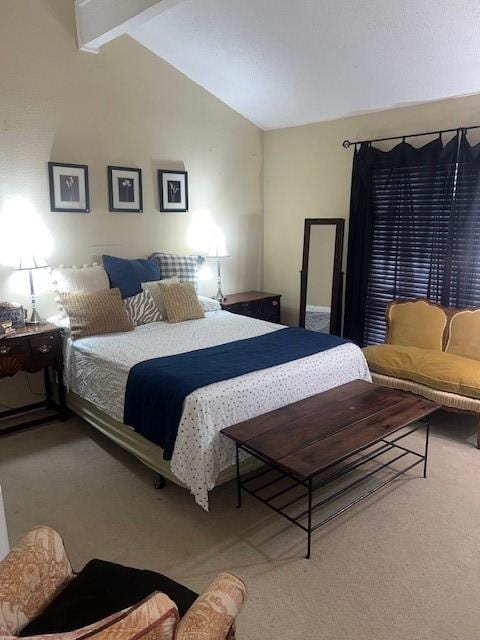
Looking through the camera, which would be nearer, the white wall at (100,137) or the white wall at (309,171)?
the white wall at (100,137)

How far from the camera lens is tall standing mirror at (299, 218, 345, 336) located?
4562 mm

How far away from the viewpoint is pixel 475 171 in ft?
11.8

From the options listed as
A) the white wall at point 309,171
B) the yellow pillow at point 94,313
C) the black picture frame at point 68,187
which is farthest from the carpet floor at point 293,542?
the white wall at point 309,171

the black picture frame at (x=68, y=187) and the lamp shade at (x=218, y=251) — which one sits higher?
the black picture frame at (x=68, y=187)

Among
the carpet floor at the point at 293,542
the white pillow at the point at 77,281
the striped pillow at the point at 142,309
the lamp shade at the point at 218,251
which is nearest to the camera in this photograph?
the carpet floor at the point at 293,542

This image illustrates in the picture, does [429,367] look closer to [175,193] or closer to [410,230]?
[410,230]

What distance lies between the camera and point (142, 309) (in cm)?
383

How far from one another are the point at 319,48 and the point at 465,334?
2.45 meters

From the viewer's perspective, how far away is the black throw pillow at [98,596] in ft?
4.12

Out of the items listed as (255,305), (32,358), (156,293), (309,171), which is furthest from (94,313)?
(309,171)

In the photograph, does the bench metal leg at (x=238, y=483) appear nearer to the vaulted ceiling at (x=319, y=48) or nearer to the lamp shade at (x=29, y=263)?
the lamp shade at (x=29, y=263)

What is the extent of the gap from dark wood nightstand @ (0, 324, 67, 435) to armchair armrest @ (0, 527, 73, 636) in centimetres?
210

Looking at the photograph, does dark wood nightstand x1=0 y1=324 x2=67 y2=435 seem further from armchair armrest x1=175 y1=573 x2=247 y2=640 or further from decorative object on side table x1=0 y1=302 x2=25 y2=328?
armchair armrest x1=175 y1=573 x2=247 y2=640

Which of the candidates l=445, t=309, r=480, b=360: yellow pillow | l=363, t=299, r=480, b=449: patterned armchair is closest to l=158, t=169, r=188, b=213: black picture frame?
l=363, t=299, r=480, b=449: patterned armchair
